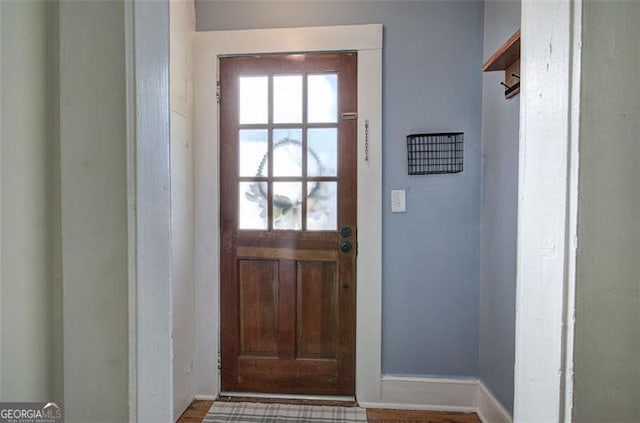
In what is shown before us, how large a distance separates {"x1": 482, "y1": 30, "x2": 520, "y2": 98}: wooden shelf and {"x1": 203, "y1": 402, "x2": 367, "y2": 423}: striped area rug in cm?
183

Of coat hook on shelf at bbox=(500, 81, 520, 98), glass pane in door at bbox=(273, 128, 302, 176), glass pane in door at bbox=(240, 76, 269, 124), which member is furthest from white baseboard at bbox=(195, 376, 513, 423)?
glass pane in door at bbox=(240, 76, 269, 124)

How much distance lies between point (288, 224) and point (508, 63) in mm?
1371

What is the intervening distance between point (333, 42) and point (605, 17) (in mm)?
1630

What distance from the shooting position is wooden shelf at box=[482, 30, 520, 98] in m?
1.37

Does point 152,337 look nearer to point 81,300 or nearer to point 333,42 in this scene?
point 81,300

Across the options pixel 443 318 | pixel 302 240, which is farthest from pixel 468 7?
pixel 443 318

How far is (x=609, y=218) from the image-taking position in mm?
485

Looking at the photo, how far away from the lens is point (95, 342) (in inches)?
19.9

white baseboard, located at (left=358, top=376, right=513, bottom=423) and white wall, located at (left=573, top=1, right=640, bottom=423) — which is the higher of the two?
white wall, located at (left=573, top=1, right=640, bottom=423)

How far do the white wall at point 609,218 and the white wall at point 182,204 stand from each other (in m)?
1.72

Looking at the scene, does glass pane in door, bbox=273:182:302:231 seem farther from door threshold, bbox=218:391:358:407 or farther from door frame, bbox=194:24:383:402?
door threshold, bbox=218:391:358:407

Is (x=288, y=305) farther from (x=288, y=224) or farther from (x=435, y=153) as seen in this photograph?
(x=435, y=153)

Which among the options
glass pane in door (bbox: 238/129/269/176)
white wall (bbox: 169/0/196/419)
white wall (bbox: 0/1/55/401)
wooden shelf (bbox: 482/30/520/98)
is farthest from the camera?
glass pane in door (bbox: 238/129/269/176)

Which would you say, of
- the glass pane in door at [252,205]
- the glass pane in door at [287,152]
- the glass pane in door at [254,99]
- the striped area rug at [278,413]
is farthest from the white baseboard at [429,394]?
the glass pane in door at [254,99]
